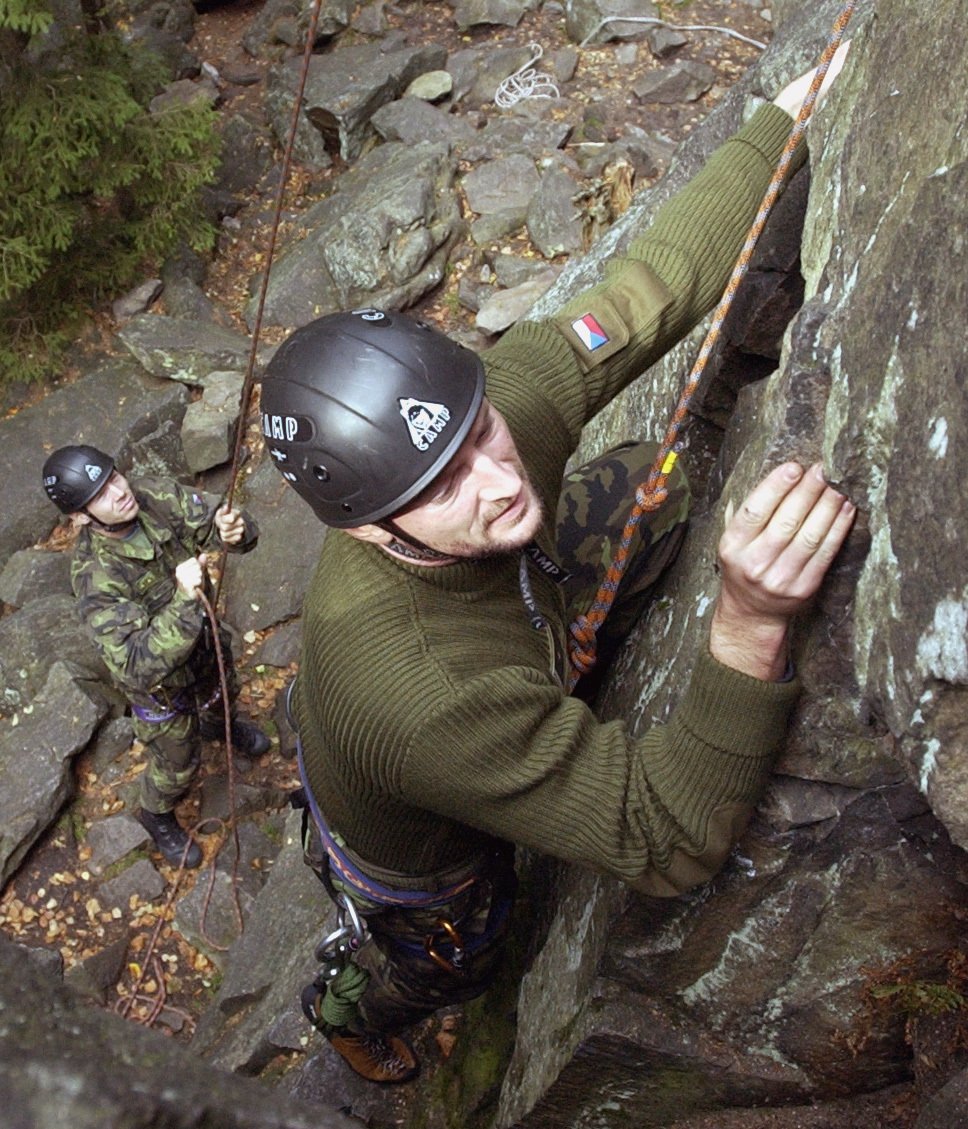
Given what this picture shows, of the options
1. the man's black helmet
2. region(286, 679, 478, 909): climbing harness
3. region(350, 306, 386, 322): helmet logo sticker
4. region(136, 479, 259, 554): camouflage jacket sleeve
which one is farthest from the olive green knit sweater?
region(136, 479, 259, 554): camouflage jacket sleeve

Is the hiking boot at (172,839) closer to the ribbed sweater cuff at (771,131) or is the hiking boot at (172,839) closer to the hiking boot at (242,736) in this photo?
the hiking boot at (242,736)

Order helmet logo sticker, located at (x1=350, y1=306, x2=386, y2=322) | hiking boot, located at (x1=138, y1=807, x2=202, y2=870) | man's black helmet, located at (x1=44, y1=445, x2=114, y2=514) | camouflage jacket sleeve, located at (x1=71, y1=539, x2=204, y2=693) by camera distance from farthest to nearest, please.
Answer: hiking boot, located at (x1=138, y1=807, x2=202, y2=870) < camouflage jacket sleeve, located at (x1=71, y1=539, x2=204, y2=693) < man's black helmet, located at (x1=44, y1=445, x2=114, y2=514) < helmet logo sticker, located at (x1=350, y1=306, x2=386, y2=322)

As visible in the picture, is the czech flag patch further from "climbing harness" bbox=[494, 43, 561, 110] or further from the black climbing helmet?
"climbing harness" bbox=[494, 43, 561, 110]

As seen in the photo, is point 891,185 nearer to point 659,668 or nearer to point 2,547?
point 659,668

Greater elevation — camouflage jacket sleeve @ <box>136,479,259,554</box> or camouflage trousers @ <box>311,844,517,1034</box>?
camouflage trousers @ <box>311,844,517,1034</box>

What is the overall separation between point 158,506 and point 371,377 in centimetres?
471

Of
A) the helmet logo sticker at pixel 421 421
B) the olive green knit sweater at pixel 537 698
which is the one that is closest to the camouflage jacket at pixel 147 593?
the olive green knit sweater at pixel 537 698

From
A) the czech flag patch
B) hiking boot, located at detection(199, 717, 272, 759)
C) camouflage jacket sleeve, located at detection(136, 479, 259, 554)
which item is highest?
the czech flag patch

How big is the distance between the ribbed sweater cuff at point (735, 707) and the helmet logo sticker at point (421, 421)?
40.7 inches

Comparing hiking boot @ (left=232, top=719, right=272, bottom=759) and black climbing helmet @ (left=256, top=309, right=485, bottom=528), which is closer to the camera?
black climbing helmet @ (left=256, top=309, right=485, bottom=528)

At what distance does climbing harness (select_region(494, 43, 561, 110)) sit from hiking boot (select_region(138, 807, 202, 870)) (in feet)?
28.5

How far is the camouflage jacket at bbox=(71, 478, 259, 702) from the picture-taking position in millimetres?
6824

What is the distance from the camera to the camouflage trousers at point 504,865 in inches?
163

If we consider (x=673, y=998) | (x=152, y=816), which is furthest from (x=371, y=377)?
(x=152, y=816)
